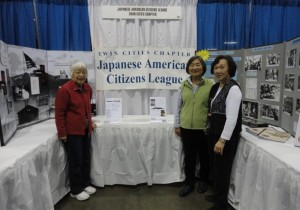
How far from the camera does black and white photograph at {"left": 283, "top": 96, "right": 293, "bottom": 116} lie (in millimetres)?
1956

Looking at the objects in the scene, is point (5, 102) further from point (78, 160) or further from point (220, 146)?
point (220, 146)

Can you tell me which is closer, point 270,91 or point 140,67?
point 270,91

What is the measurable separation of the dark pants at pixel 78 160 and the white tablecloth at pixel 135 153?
0.33 feet

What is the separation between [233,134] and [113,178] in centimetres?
142

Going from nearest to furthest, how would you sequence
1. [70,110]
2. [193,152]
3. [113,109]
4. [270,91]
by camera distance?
1. [70,110]
2. [270,91]
3. [193,152]
4. [113,109]

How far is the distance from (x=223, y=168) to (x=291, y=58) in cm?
111

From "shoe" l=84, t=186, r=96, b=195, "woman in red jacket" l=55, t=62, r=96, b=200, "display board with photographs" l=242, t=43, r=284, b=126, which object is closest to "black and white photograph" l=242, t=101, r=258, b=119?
"display board with photographs" l=242, t=43, r=284, b=126

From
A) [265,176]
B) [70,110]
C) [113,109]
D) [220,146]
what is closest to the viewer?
[265,176]

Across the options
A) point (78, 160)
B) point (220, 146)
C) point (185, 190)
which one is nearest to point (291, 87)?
point (220, 146)

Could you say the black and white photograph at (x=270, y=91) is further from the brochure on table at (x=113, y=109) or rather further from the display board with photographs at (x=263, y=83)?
the brochure on table at (x=113, y=109)

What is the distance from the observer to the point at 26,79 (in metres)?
2.38

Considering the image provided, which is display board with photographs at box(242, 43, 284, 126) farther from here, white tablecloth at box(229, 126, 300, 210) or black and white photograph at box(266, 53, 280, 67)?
white tablecloth at box(229, 126, 300, 210)

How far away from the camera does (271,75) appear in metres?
2.21

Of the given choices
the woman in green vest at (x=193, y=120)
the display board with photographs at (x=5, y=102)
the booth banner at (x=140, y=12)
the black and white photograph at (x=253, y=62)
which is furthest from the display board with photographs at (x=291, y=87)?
the display board with photographs at (x=5, y=102)
